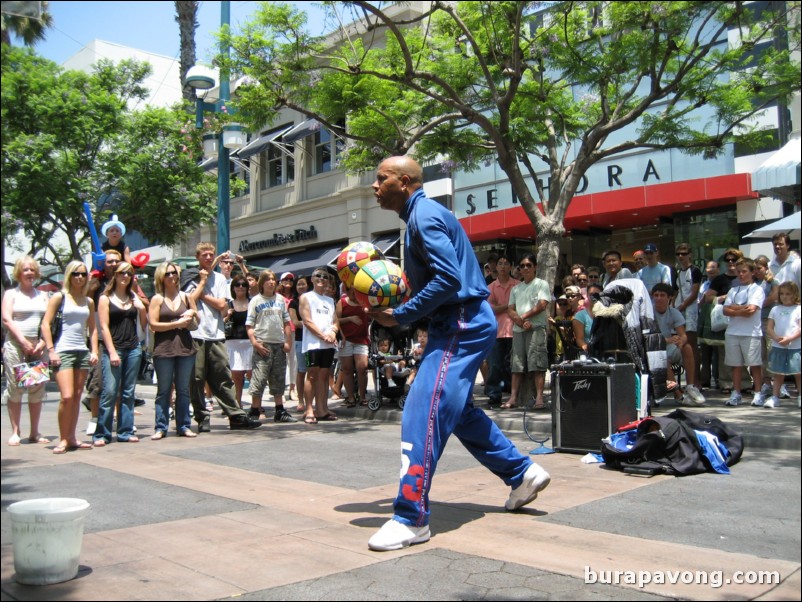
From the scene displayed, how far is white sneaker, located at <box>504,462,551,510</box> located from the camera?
4809 millimetres

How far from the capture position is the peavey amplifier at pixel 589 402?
711 centimetres

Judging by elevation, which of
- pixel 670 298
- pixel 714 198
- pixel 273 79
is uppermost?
pixel 273 79

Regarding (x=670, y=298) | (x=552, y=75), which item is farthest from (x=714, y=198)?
(x=670, y=298)

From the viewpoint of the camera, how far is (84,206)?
16.7ft

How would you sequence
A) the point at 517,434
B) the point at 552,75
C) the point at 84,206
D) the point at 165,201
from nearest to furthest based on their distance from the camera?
1. the point at 84,206
2. the point at 165,201
3. the point at 517,434
4. the point at 552,75

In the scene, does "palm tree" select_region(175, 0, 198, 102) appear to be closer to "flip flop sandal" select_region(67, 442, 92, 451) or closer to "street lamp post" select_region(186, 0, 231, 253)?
"street lamp post" select_region(186, 0, 231, 253)

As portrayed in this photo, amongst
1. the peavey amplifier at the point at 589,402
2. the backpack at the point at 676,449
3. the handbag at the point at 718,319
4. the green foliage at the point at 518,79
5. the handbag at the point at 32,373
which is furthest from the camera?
the handbag at the point at 718,319

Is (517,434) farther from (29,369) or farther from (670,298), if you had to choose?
(29,369)

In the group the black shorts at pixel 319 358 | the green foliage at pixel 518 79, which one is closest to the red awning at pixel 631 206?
the green foliage at pixel 518 79

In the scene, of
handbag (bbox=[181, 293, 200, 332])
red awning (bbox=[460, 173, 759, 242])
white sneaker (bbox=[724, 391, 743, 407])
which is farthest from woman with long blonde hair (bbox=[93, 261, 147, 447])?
red awning (bbox=[460, 173, 759, 242])

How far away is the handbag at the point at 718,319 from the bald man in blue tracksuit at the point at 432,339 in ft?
23.3

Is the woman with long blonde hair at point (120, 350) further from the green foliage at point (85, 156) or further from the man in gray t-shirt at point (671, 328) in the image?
the man in gray t-shirt at point (671, 328)

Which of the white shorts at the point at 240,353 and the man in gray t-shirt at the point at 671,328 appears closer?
the man in gray t-shirt at the point at 671,328

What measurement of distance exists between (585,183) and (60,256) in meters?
15.2
